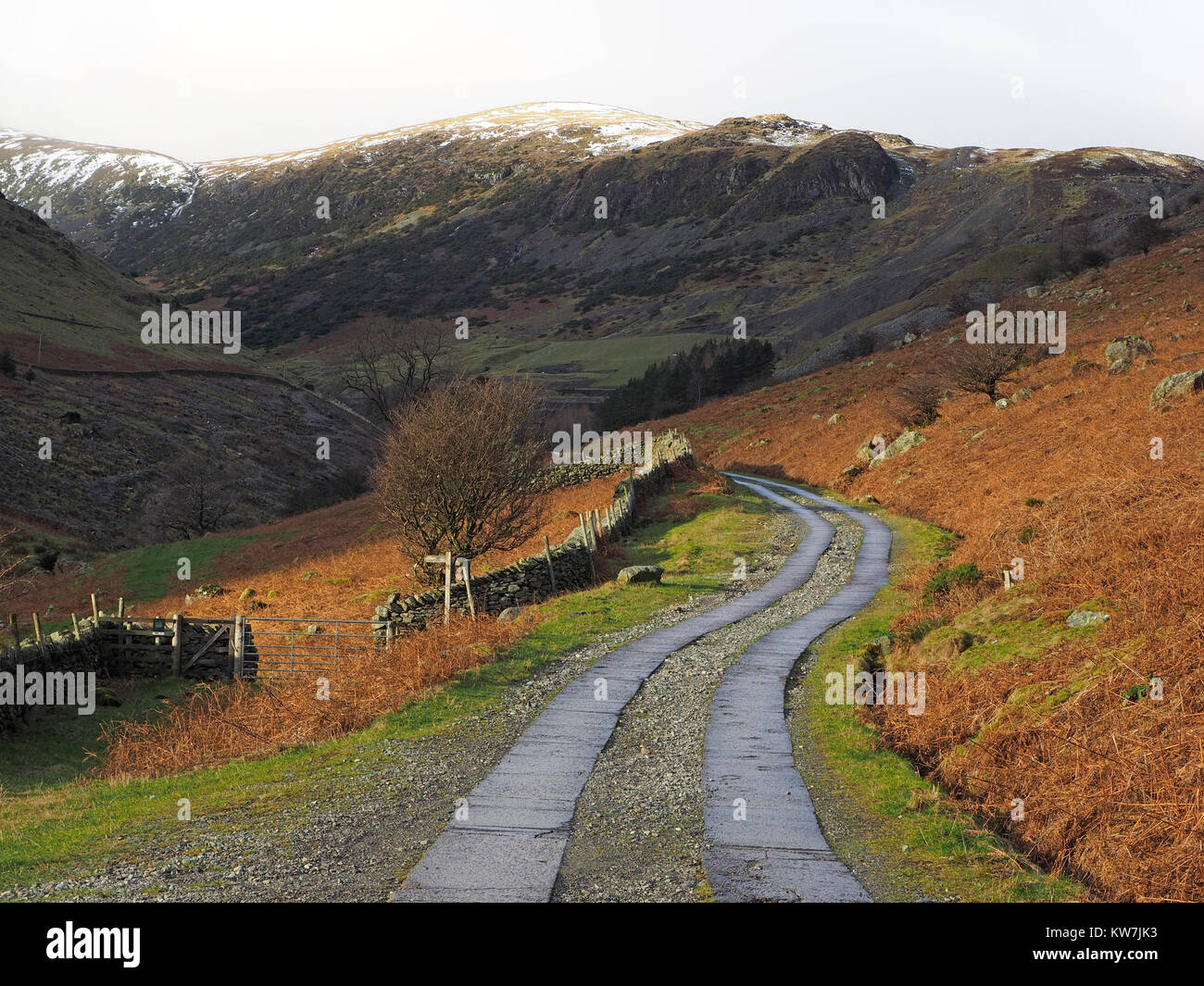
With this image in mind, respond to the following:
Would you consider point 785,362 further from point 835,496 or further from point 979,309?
point 835,496

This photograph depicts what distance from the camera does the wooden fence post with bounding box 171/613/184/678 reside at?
22422 mm

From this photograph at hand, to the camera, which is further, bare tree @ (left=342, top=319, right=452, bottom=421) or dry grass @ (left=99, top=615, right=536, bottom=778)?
bare tree @ (left=342, top=319, right=452, bottom=421)

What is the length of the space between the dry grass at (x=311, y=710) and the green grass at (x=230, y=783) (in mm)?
422

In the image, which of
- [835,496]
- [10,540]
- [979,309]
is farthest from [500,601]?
[979,309]

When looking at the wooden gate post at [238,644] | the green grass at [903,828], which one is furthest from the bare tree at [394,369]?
the green grass at [903,828]

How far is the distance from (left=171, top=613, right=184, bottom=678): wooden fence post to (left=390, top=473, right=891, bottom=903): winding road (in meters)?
12.7

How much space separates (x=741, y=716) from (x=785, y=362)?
277ft

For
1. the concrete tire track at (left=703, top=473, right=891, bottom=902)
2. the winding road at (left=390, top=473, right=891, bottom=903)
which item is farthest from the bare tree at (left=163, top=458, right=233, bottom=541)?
the concrete tire track at (left=703, top=473, right=891, bottom=902)

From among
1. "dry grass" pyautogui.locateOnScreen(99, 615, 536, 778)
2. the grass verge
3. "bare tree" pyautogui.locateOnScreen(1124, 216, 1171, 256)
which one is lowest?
"dry grass" pyautogui.locateOnScreen(99, 615, 536, 778)

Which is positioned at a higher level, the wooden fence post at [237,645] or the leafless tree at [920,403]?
the leafless tree at [920,403]

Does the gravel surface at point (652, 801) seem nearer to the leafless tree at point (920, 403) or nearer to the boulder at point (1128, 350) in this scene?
the boulder at point (1128, 350)

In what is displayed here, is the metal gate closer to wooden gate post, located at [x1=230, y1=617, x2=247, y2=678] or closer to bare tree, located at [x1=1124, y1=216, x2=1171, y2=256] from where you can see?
wooden gate post, located at [x1=230, y1=617, x2=247, y2=678]

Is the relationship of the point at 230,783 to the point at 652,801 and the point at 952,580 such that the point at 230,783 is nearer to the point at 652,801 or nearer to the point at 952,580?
the point at 652,801

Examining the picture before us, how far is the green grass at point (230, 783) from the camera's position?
776 centimetres
